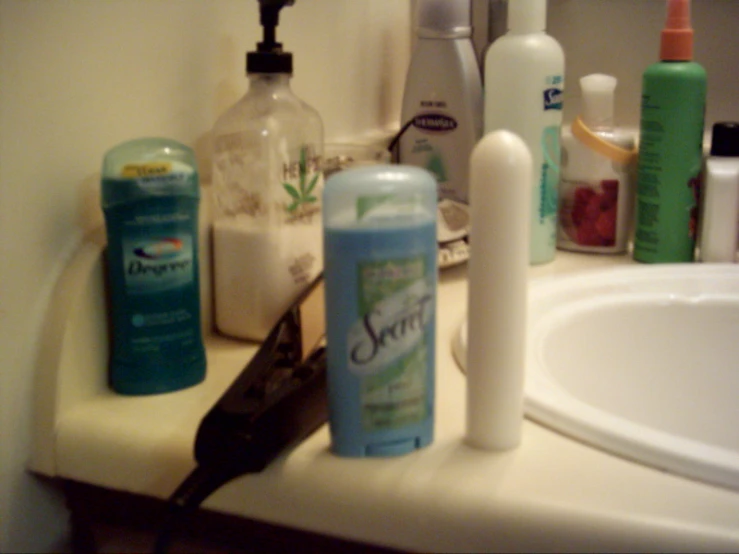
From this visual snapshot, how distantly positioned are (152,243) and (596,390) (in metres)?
0.34

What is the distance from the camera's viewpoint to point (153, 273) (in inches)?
18.3

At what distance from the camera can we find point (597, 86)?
0.76m

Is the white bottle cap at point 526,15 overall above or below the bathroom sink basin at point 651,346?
above

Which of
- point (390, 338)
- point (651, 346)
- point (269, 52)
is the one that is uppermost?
point (269, 52)

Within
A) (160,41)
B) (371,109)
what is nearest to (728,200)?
(371,109)

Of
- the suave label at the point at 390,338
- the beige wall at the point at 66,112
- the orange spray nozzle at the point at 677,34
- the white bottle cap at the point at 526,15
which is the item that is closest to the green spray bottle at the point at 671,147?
the orange spray nozzle at the point at 677,34

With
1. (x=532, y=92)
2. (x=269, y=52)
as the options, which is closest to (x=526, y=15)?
(x=532, y=92)

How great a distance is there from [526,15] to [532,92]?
7cm

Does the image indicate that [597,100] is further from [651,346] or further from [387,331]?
[387,331]

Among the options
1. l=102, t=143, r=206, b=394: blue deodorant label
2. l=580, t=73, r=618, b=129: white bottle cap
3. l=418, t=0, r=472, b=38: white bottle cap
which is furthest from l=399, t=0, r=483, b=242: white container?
l=102, t=143, r=206, b=394: blue deodorant label

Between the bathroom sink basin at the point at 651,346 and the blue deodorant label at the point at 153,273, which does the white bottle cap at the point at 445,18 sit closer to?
the bathroom sink basin at the point at 651,346

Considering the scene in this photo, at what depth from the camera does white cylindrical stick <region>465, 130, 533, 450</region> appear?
37cm

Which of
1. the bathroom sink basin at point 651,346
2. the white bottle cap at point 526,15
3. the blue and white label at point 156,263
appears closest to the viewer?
the blue and white label at point 156,263

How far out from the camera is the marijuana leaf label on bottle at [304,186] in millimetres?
546
